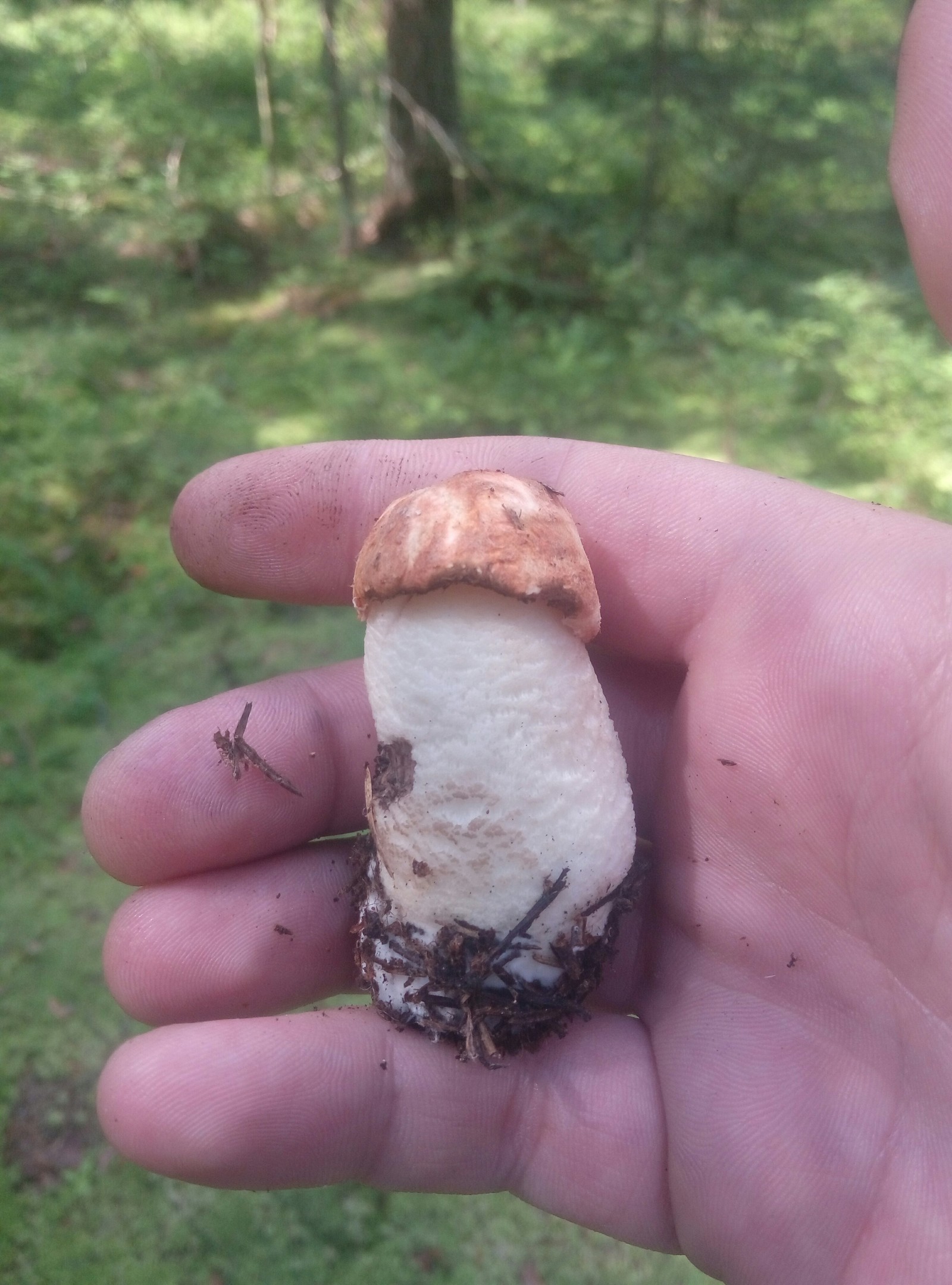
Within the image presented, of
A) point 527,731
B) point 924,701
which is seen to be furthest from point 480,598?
point 924,701

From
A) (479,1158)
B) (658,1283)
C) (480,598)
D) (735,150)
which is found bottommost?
(658,1283)

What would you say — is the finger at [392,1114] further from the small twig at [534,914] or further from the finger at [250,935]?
the small twig at [534,914]

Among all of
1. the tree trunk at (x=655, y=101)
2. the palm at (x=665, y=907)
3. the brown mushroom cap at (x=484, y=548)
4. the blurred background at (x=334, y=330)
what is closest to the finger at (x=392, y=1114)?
the palm at (x=665, y=907)

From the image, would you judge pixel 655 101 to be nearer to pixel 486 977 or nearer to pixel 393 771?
pixel 393 771

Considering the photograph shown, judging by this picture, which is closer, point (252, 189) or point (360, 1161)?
point (360, 1161)

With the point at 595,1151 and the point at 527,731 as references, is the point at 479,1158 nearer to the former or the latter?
the point at 595,1151

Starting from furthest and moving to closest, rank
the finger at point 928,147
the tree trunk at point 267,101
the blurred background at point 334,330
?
the tree trunk at point 267,101
the blurred background at point 334,330
the finger at point 928,147
